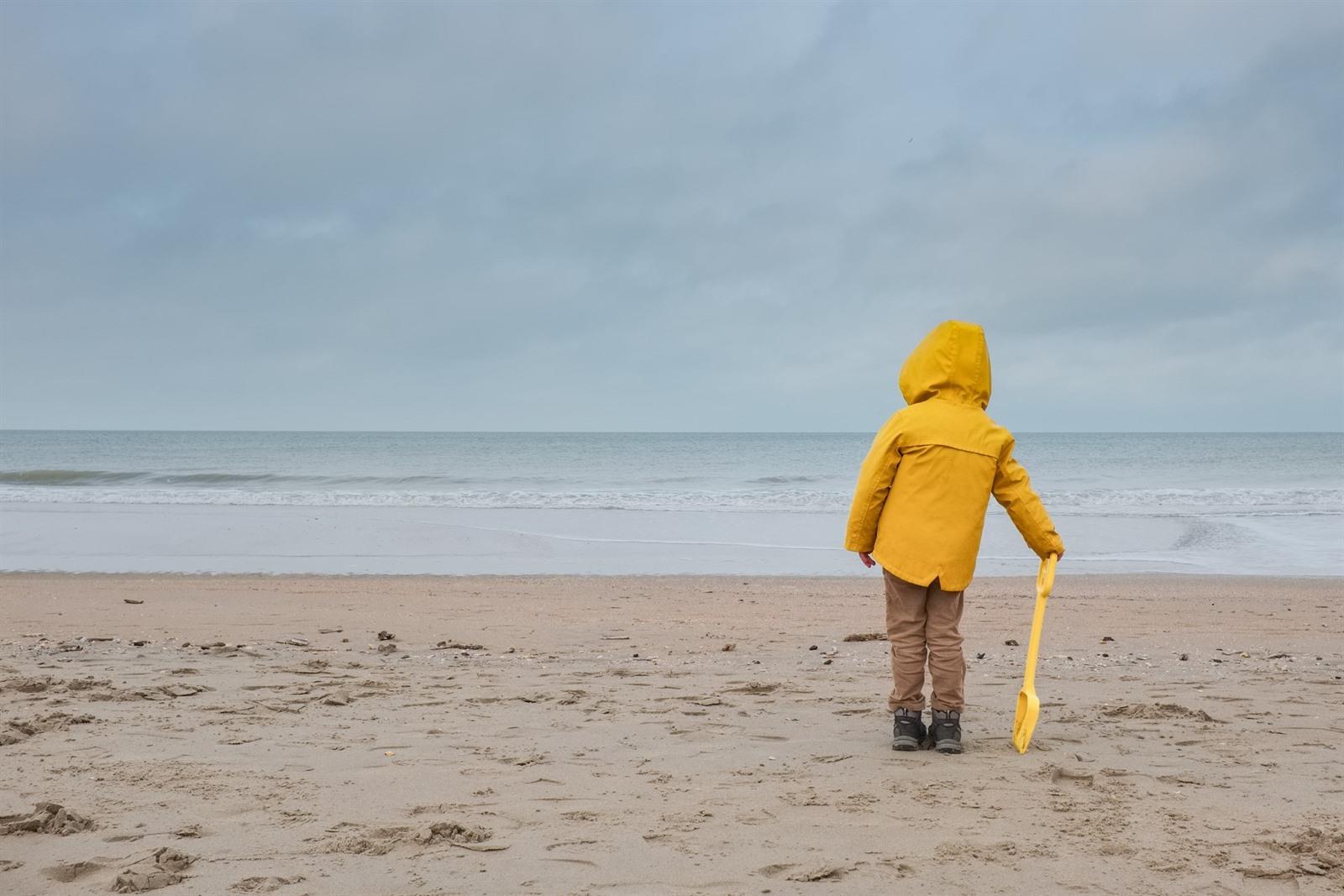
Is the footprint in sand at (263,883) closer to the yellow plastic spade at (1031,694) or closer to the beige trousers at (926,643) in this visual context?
the beige trousers at (926,643)

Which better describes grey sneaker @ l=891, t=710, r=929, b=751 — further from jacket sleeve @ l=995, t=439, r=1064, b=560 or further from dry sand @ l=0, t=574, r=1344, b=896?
jacket sleeve @ l=995, t=439, r=1064, b=560

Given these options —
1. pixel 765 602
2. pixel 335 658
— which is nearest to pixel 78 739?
pixel 335 658

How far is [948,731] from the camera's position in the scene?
4.45 meters

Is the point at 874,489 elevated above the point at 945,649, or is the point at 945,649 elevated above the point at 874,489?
the point at 874,489

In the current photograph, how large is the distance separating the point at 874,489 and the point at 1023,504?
66 centimetres

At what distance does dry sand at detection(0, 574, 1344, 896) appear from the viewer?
3141 millimetres

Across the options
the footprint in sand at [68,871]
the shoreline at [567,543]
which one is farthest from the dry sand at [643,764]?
the shoreline at [567,543]

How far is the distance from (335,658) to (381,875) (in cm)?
387

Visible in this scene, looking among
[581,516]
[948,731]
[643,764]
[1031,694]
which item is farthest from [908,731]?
[581,516]

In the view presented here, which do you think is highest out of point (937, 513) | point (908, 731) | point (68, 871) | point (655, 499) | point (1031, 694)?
point (937, 513)

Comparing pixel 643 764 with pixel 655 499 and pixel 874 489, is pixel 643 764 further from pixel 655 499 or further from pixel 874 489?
pixel 655 499

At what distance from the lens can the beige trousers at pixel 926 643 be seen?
446cm

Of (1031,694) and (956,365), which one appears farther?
(956,365)

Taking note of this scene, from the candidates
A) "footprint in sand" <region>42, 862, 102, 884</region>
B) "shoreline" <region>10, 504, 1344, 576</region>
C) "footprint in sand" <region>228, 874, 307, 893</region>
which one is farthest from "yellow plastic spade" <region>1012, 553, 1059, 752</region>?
"shoreline" <region>10, 504, 1344, 576</region>
